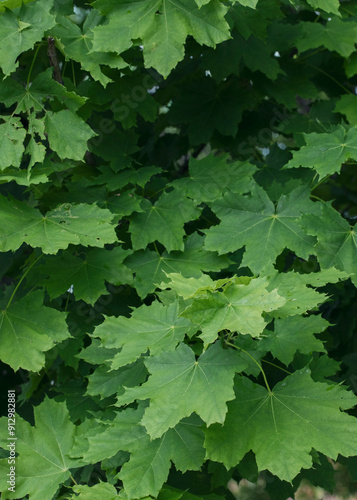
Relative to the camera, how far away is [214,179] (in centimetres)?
262

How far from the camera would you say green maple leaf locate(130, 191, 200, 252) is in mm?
2441

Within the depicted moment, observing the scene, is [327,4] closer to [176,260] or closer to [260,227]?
[260,227]

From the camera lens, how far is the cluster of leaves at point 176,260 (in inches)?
69.2

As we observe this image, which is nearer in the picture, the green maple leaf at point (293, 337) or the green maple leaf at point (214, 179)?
the green maple leaf at point (293, 337)

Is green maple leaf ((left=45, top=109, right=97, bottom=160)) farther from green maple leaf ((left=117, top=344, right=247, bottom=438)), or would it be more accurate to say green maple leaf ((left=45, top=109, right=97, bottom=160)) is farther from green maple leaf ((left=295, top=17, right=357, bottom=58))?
green maple leaf ((left=295, top=17, right=357, bottom=58))

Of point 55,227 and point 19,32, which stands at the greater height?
point 19,32

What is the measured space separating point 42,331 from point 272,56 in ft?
6.14

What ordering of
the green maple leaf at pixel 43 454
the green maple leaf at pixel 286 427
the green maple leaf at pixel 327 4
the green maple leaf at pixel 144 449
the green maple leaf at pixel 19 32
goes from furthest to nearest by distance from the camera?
the green maple leaf at pixel 327 4
the green maple leaf at pixel 19 32
the green maple leaf at pixel 43 454
the green maple leaf at pixel 144 449
the green maple leaf at pixel 286 427

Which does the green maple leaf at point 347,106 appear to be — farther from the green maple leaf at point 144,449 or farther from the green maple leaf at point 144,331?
the green maple leaf at point 144,449

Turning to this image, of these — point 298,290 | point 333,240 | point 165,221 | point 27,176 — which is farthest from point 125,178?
point 298,290

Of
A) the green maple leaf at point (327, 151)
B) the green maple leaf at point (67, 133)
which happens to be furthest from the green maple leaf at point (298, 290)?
the green maple leaf at point (67, 133)

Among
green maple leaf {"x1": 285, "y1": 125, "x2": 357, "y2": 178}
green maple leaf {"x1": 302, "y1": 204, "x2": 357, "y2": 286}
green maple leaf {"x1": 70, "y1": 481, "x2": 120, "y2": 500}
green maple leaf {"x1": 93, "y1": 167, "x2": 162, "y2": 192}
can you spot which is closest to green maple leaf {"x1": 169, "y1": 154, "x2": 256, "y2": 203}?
green maple leaf {"x1": 93, "y1": 167, "x2": 162, "y2": 192}

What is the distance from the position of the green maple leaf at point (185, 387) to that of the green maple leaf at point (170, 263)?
603 millimetres

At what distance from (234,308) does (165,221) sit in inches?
35.4
